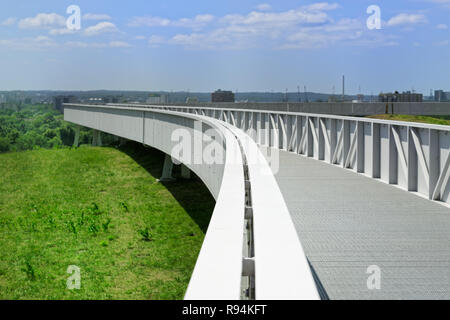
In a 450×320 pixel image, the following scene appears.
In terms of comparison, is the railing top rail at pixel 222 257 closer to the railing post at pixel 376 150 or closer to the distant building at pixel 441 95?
the railing post at pixel 376 150

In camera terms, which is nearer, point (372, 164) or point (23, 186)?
point (372, 164)

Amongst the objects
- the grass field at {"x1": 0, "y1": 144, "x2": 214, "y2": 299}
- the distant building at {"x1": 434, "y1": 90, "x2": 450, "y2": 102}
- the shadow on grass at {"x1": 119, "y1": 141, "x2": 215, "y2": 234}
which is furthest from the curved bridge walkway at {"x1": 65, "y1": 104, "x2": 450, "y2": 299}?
the distant building at {"x1": 434, "y1": 90, "x2": 450, "y2": 102}

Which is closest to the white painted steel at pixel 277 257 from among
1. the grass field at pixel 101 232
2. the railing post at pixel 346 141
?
the grass field at pixel 101 232

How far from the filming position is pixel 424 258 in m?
6.54

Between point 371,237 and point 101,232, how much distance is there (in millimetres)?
15339

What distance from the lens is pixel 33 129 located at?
154750mm

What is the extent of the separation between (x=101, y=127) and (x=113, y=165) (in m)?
7.21

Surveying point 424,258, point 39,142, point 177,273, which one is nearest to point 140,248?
point 177,273

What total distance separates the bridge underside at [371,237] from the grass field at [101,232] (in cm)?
525

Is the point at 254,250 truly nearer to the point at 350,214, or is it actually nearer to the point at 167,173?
the point at 350,214

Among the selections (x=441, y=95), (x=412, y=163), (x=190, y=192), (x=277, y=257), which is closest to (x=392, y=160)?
(x=412, y=163)

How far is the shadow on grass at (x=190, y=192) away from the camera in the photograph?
75.5 feet

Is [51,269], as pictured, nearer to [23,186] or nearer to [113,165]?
[23,186]
